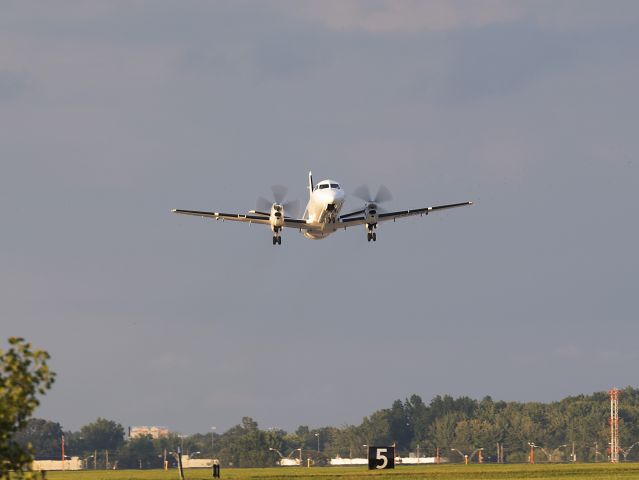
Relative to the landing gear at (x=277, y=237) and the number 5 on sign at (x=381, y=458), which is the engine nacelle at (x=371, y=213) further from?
the number 5 on sign at (x=381, y=458)

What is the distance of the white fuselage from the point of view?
10738 cm

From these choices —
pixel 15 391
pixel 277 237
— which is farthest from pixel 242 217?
pixel 15 391

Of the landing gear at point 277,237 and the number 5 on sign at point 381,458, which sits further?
the landing gear at point 277,237

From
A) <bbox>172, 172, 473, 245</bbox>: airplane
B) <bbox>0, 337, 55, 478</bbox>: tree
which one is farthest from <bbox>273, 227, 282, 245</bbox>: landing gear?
<bbox>0, 337, 55, 478</bbox>: tree

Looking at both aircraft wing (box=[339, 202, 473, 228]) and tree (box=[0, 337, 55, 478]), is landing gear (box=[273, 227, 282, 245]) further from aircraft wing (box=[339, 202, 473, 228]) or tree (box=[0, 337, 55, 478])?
tree (box=[0, 337, 55, 478])

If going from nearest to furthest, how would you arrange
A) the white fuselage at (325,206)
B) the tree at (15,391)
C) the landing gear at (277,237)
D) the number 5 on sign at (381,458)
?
the tree at (15,391) → the number 5 on sign at (381,458) → the white fuselage at (325,206) → the landing gear at (277,237)

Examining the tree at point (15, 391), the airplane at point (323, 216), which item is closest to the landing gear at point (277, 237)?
the airplane at point (323, 216)

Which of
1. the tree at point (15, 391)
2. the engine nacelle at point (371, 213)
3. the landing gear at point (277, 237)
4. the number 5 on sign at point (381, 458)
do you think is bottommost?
the number 5 on sign at point (381, 458)

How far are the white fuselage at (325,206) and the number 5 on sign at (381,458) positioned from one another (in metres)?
23.9

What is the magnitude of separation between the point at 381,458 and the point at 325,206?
25.0 m

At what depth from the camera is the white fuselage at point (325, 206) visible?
107 meters

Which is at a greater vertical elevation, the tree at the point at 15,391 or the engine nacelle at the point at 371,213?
the engine nacelle at the point at 371,213

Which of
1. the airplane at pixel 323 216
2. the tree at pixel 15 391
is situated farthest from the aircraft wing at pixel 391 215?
the tree at pixel 15 391

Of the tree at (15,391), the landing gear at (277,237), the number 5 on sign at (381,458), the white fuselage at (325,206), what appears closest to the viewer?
the tree at (15,391)
